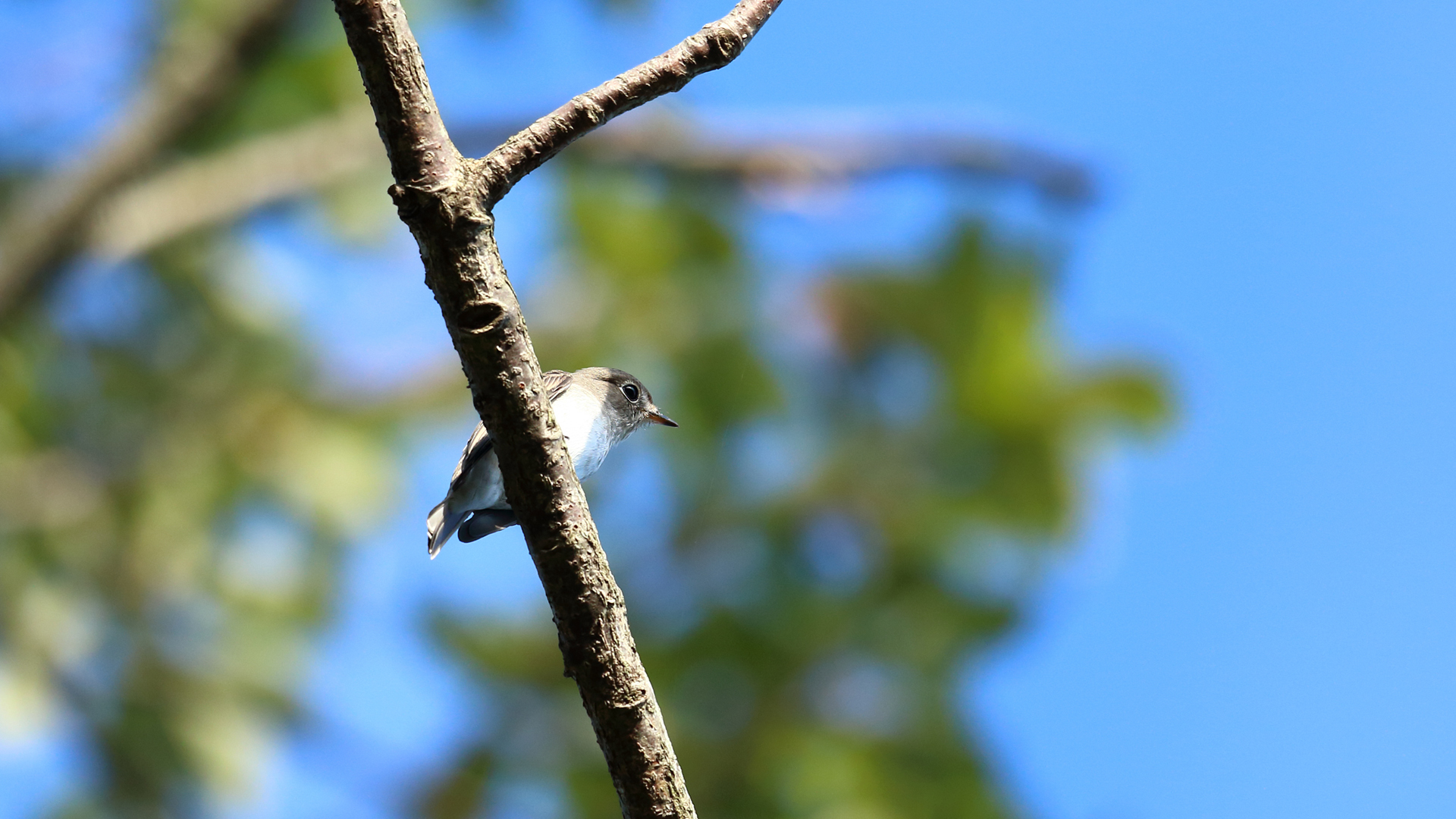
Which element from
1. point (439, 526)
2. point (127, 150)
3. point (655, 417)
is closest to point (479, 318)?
point (439, 526)

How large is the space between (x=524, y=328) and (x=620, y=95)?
1.16 ft

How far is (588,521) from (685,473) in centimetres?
494

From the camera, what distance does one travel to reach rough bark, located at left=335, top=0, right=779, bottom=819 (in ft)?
4.90

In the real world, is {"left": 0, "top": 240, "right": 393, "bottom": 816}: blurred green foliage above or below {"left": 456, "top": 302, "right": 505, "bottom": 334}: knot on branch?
above

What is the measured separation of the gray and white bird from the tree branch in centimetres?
305

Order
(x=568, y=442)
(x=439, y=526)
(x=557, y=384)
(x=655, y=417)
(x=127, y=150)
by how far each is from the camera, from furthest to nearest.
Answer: (x=127, y=150) < (x=655, y=417) < (x=557, y=384) < (x=439, y=526) < (x=568, y=442)

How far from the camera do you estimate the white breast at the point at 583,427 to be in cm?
276

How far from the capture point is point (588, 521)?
5.20 feet

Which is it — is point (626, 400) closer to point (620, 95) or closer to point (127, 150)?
point (620, 95)

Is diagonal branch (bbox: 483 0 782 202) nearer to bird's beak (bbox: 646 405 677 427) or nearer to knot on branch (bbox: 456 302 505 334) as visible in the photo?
knot on branch (bbox: 456 302 505 334)

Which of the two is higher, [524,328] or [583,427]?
[583,427]

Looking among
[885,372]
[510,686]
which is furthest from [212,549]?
[885,372]

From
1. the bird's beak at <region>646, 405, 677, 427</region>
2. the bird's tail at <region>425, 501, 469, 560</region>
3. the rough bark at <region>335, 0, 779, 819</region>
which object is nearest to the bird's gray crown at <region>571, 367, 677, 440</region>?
the bird's beak at <region>646, 405, 677, 427</region>

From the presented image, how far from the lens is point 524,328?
154 centimetres
